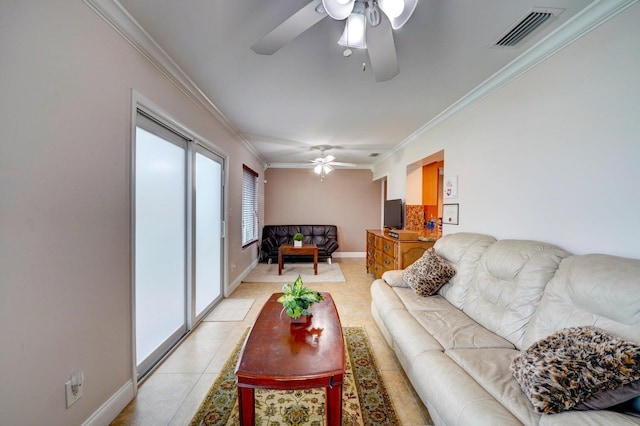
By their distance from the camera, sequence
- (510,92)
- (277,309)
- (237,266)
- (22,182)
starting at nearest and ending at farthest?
(22,182), (277,309), (510,92), (237,266)

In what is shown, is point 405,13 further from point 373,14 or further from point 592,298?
point 592,298

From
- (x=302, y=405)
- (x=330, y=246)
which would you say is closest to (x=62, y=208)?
(x=302, y=405)

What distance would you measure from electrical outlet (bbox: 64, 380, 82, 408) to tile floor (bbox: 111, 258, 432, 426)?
1.30 ft

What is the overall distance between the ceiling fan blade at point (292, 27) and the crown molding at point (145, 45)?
940 mm

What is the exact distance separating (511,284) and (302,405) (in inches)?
69.1

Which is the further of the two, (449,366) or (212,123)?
(212,123)

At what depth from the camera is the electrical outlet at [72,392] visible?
1.28m

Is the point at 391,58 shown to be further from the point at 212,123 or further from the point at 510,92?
the point at 212,123

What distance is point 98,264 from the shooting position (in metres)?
1.46

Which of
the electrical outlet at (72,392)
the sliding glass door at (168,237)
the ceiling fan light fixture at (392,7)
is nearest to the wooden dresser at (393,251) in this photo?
the sliding glass door at (168,237)

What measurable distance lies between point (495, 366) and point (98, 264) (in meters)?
2.39

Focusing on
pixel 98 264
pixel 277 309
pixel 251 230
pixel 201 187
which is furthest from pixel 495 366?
pixel 251 230

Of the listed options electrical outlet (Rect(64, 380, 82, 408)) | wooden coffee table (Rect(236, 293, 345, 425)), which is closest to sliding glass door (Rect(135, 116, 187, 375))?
electrical outlet (Rect(64, 380, 82, 408))

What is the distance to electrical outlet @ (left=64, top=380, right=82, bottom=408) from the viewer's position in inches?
50.2
